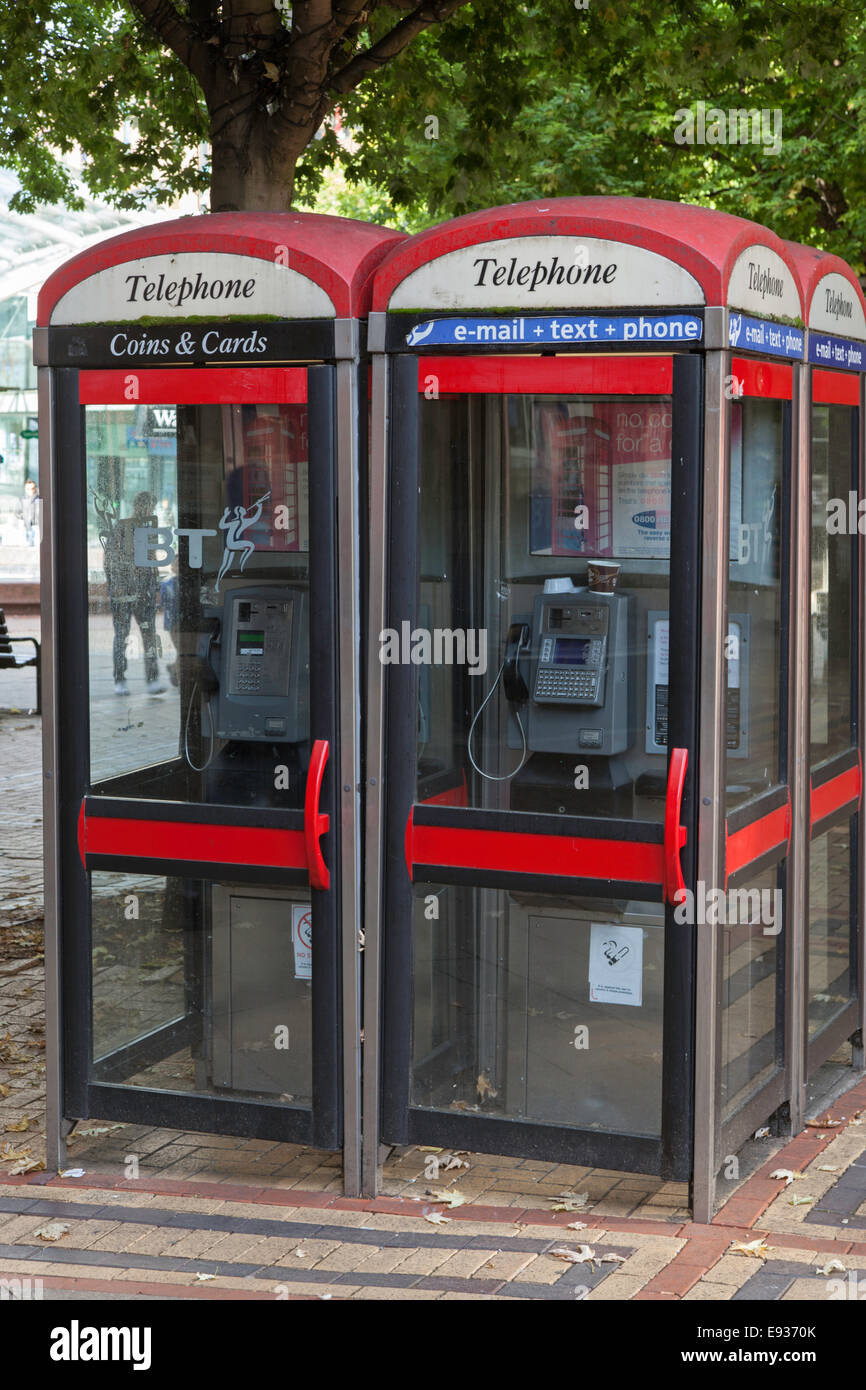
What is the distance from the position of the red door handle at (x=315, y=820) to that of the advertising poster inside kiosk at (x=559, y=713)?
0.31 metres

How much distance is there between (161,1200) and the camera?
4770 millimetres

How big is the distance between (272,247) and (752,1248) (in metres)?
3.02

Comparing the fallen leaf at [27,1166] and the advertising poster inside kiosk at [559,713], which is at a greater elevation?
the advertising poster inside kiosk at [559,713]

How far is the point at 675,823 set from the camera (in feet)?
14.3

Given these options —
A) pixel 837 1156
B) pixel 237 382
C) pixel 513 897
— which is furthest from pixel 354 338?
pixel 837 1156

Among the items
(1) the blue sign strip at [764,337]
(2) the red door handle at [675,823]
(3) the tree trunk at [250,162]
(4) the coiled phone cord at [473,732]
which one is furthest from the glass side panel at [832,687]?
(3) the tree trunk at [250,162]

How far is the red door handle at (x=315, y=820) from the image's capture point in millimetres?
4613

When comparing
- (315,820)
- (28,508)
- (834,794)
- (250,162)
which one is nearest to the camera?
(315,820)

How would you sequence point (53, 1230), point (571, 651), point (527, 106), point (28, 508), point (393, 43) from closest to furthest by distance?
point (53, 1230)
point (571, 651)
point (393, 43)
point (527, 106)
point (28, 508)

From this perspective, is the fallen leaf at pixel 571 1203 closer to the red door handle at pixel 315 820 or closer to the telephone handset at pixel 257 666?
the red door handle at pixel 315 820

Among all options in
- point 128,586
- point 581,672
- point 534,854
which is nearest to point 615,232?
point 581,672

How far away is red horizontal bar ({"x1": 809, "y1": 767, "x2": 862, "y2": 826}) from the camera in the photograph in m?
5.34

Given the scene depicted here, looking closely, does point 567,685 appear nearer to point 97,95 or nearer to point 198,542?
point 198,542

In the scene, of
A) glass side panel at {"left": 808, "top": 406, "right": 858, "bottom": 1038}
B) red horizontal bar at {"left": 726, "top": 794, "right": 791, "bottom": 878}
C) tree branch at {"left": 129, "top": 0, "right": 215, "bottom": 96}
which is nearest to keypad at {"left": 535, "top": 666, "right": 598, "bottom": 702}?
red horizontal bar at {"left": 726, "top": 794, "right": 791, "bottom": 878}
